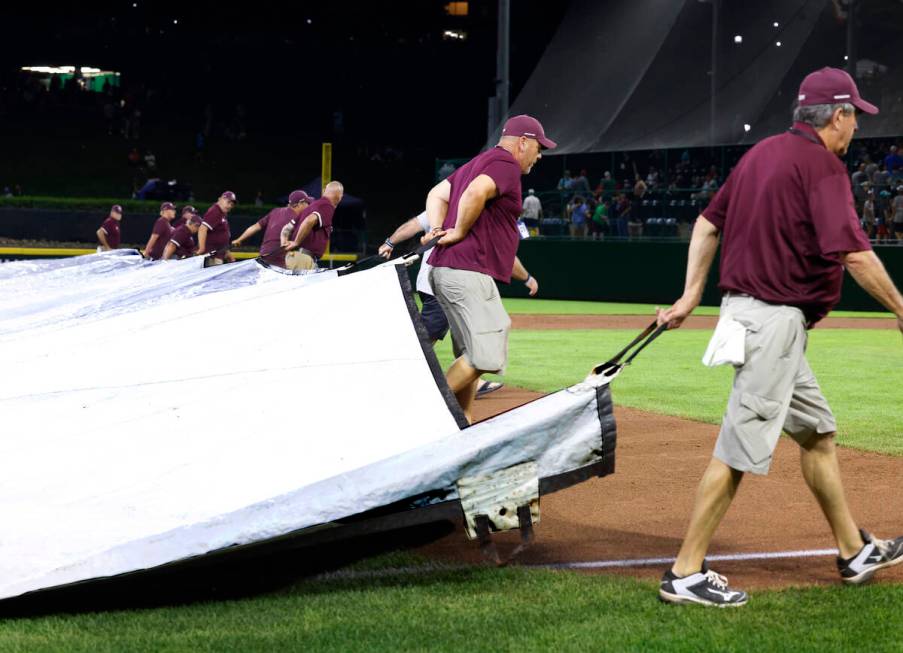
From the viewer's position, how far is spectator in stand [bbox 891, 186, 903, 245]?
25703 millimetres

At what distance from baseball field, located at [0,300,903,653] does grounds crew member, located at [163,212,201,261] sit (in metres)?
16.0

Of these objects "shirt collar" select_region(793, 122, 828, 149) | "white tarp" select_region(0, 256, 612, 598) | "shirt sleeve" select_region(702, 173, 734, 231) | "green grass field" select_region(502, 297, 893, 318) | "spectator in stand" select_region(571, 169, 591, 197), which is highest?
"shirt collar" select_region(793, 122, 828, 149)

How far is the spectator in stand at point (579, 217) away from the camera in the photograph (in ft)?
102

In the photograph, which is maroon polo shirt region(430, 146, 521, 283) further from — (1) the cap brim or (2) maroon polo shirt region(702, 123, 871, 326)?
(1) the cap brim

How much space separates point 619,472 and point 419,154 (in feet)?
159

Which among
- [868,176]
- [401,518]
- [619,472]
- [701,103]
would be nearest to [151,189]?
[701,103]

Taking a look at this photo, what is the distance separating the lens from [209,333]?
591 centimetres

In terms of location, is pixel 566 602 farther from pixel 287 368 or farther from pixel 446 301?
pixel 446 301

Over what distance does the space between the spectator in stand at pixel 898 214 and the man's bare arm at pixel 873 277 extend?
22.4 metres

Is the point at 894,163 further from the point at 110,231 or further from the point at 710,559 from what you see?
the point at 710,559

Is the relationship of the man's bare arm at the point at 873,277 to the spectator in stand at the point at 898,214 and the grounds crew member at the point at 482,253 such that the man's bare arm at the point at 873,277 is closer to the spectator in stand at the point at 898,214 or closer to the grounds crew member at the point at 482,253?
the grounds crew member at the point at 482,253

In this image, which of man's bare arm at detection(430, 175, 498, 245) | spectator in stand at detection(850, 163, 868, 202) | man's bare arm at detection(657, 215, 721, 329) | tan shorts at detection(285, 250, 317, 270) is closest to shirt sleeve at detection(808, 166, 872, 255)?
man's bare arm at detection(657, 215, 721, 329)

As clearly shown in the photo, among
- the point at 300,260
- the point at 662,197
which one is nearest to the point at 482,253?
the point at 300,260

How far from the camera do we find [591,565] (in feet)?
17.9
